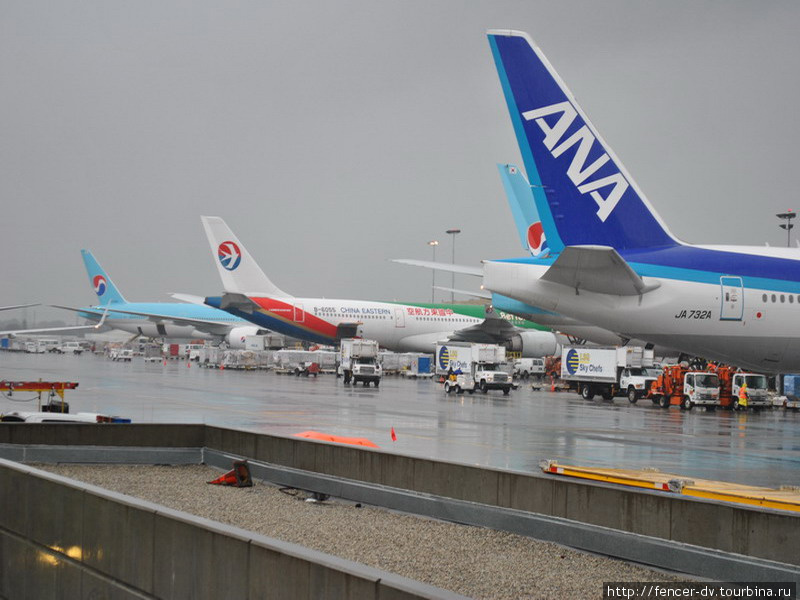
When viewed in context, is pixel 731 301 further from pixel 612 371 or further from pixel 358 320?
pixel 358 320

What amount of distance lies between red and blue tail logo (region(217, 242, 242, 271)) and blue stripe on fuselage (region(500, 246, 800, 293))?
1671 inches

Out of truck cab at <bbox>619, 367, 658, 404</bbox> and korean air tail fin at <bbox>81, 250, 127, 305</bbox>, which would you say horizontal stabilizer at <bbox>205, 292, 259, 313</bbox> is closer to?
truck cab at <bbox>619, 367, 658, 404</bbox>

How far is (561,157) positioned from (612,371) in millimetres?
23483

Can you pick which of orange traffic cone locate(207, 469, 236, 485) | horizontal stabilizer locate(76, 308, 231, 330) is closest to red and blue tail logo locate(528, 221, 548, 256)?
orange traffic cone locate(207, 469, 236, 485)

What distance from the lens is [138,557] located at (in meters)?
6.30

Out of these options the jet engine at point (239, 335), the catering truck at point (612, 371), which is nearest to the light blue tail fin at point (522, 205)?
the catering truck at point (612, 371)

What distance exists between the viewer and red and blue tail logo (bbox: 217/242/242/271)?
6281 cm

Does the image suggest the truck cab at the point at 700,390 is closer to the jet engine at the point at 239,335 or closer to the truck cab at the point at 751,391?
the truck cab at the point at 751,391

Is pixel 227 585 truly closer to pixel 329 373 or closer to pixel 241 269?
pixel 241 269

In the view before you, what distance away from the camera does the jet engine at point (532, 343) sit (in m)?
64.9

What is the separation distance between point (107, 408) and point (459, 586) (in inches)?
873

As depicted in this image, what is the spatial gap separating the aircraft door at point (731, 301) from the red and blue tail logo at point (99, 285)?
90160 mm

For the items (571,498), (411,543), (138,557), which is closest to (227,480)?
(411,543)

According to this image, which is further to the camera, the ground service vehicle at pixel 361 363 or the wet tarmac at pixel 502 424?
the ground service vehicle at pixel 361 363
